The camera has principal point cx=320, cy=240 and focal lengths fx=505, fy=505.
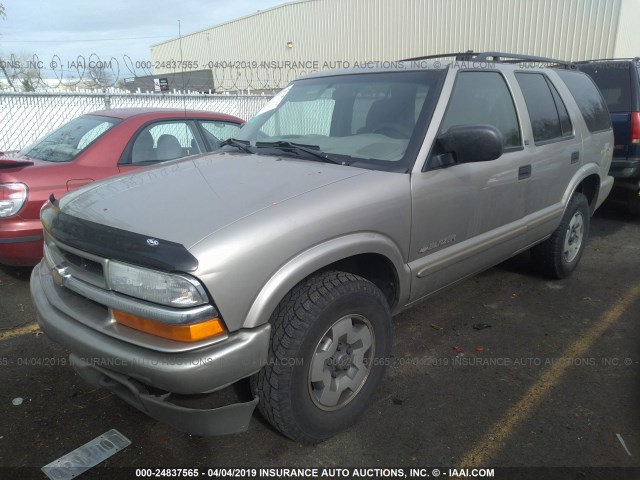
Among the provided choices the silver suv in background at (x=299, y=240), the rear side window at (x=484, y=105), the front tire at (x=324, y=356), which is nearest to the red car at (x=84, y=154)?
the silver suv in background at (x=299, y=240)

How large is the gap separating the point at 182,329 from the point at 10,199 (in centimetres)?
294

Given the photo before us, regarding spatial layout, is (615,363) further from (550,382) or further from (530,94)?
(530,94)

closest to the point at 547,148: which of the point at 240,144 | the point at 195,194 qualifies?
the point at 240,144

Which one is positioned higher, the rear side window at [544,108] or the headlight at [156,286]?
the rear side window at [544,108]

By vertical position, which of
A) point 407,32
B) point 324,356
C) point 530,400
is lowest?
point 530,400

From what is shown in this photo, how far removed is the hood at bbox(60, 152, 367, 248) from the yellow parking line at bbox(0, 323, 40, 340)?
1.58 metres

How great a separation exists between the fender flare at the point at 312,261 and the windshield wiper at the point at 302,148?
55 centimetres

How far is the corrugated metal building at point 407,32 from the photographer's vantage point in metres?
17.7

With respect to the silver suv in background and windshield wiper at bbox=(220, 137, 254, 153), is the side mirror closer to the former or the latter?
the silver suv in background

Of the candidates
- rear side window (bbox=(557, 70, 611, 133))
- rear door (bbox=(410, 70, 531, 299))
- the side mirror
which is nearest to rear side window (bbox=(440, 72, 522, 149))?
rear door (bbox=(410, 70, 531, 299))

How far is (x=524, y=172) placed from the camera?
357 centimetres

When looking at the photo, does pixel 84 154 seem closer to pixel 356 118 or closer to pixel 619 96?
pixel 356 118

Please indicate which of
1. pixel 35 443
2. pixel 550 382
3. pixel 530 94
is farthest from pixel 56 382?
pixel 530 94

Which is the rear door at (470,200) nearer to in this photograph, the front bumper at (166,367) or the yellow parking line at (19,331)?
the front bumper at (166,367)
